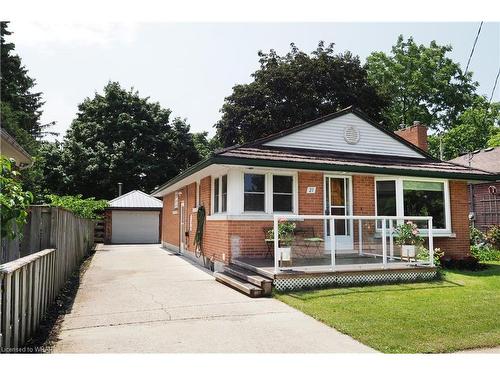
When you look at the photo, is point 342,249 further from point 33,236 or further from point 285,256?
point 33,236

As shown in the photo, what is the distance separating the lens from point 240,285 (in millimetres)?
8867

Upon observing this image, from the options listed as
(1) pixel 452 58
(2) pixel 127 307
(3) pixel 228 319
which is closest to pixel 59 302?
(2) pixel 127 307

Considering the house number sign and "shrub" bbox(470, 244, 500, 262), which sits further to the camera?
"shrub" bbox(470, 244, 500, 262)

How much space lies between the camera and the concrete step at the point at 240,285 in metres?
8.34

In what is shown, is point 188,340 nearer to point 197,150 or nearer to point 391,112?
point 197,150

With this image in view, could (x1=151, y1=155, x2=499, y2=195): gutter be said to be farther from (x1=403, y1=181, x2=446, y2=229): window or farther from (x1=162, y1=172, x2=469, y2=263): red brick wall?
(x1=162, y1=172, x2=469, y2=263): red brick wall

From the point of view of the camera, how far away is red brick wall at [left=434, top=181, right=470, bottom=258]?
13.4m

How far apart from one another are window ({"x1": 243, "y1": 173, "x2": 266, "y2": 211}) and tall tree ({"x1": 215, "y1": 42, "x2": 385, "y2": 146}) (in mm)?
18535

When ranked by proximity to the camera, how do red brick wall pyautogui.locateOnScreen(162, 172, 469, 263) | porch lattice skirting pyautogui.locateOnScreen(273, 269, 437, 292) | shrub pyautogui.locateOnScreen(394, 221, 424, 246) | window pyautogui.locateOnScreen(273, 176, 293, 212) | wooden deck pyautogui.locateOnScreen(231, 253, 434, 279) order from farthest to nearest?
window pyautogui.locateOnScreen(273, 176, 293, 212) → red brick wall pyautogui.locateOnScreen(162, 172, 469, 263) → shrub pyautogui.locateOnScreen(394, 221, 424, 246) → wooden deck pyautogui.locateOnScreen(231, 253, 434, 279) → porch lattice skirting pyautogui.locateOnScreen(273, 269, 437, 292)

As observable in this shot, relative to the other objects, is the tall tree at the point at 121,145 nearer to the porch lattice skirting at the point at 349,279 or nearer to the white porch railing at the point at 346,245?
the white porch railing at the point at 346,245

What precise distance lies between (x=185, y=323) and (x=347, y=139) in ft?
31.1

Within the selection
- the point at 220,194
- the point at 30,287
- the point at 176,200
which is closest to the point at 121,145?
the point at 176,200

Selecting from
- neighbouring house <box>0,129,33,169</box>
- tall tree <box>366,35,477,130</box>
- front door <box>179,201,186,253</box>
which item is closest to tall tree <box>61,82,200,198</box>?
front door <box>179,201,186,253</box>

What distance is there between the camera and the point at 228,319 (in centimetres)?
655
